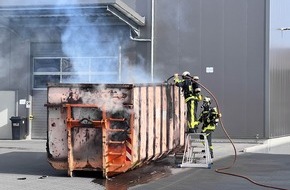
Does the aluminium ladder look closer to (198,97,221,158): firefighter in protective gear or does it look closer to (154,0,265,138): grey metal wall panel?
(198,97,221,158): firefighter in protective gear

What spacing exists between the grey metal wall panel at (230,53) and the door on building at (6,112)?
734cm

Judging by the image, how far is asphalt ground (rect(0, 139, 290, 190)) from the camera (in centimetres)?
1068

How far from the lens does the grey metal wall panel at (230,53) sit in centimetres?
2045

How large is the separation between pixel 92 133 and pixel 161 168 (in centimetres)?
273

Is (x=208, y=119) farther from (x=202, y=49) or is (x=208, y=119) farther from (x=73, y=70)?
(x=73, y=70)

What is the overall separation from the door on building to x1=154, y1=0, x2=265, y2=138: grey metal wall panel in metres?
7.34

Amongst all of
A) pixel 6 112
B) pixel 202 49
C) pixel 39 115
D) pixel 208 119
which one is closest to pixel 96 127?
pixel 208 119

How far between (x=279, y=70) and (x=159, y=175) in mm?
11649

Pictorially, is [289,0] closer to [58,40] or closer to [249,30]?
[249,30]

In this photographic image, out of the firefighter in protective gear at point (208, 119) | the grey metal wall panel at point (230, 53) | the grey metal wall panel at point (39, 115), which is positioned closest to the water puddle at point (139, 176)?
the firefighter in protective gear at point (208, 119)

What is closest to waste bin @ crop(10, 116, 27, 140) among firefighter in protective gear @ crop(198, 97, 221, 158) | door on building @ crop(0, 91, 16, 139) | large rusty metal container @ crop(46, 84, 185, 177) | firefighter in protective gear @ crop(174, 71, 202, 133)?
door on building @ crop(0, 91, 16, 139)

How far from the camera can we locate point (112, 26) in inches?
832

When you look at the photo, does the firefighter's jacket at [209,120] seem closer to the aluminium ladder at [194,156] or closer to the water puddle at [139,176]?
the aluminium ladder at [194,156]

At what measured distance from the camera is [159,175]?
12.2 m
